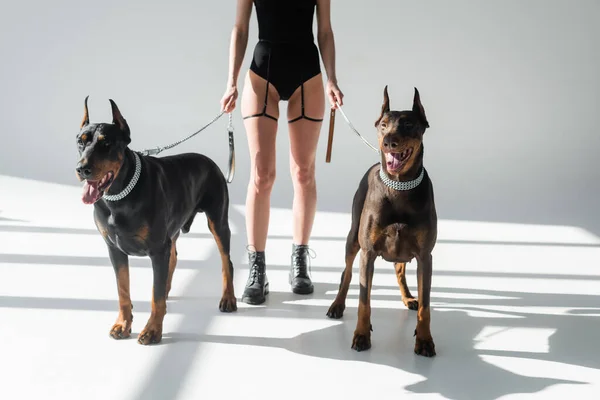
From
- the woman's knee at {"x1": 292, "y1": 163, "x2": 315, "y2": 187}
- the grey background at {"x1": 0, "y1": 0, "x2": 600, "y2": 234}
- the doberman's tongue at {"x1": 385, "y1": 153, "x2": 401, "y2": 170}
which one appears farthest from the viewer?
the grey background at {"x1": 0, "y1": 0, "x2": 600, "y2": 234}

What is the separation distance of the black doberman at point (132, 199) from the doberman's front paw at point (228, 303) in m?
0.45

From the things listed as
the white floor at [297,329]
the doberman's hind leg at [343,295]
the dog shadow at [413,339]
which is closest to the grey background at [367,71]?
the white floor at [297,329]

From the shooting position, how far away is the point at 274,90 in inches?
139

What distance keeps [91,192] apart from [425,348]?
1.48 metres

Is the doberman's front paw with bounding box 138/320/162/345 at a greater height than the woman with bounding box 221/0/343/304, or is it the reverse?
the woman with bounding box 221/0/343/304

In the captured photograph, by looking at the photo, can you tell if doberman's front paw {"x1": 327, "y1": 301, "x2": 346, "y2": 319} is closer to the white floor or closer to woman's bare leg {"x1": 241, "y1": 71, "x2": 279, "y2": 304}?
the white floor

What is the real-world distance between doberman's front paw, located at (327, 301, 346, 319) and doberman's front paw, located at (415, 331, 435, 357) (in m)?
0.52

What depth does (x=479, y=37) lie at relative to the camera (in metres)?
6.92

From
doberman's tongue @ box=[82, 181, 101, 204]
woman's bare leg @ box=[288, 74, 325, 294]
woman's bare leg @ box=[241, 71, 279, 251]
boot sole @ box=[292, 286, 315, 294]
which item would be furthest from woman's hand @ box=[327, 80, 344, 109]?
doberman's tongue @ box=[82, 181, 101, 204]

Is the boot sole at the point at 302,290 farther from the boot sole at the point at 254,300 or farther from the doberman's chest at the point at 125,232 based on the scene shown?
the doberman's chest at the point at 125,232

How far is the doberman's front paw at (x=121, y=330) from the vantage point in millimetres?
3018

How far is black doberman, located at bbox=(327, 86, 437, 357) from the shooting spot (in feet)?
9.02

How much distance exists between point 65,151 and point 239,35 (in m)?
3.89

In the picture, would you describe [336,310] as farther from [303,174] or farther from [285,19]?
[285,19]
